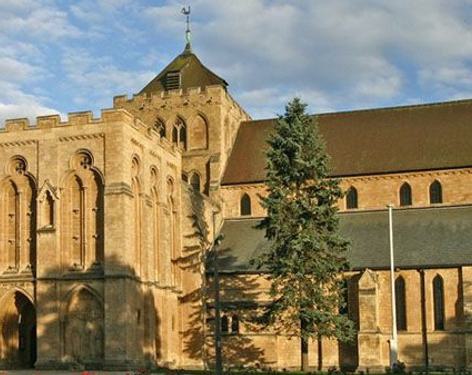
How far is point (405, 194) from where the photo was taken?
58.9 m

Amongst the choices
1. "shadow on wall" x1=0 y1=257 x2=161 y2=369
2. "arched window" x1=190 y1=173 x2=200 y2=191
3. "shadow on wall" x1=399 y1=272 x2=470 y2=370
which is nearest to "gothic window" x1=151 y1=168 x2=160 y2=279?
"shadow on wall" x1=0 y1=257 x2=161 y2=369


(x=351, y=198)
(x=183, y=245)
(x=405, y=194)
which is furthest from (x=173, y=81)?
(x=405, y=194)

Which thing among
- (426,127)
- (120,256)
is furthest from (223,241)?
(426,127)

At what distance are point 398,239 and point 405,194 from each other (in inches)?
180

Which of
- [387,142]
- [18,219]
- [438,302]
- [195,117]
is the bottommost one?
[438,302]

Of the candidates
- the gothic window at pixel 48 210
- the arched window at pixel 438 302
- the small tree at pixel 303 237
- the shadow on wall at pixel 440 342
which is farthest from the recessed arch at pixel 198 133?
the shadow on wall at pixel 440 342

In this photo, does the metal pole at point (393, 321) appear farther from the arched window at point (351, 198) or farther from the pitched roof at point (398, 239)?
the arched window at point (351, 198)

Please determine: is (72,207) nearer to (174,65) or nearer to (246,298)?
(246,298)

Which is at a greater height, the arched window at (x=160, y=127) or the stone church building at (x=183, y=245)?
the arched window at (x=160, y=127)

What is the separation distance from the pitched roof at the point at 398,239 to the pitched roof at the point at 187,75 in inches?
453

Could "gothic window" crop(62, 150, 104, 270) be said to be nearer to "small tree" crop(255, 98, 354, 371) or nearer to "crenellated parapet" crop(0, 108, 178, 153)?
"crenellated parapet" crop(0, 108, 178, 153)

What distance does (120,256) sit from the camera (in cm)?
4950

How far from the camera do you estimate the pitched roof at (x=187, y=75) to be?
66188 mm

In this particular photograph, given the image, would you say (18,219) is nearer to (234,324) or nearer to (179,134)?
(234,324)
